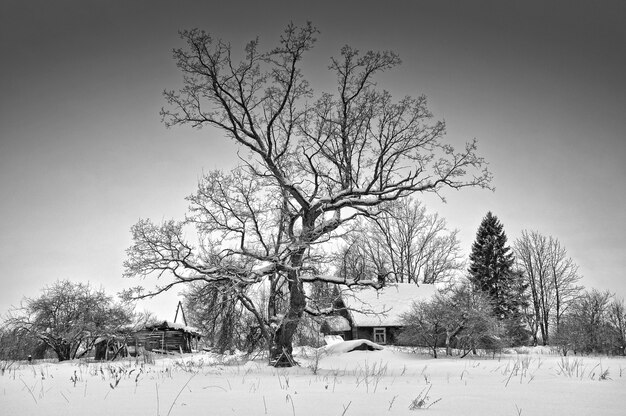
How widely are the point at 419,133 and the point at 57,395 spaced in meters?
12.6

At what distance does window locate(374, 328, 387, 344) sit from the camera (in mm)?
35172

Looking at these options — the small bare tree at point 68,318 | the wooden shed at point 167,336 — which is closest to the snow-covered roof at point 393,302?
the wooden shed at point 167,336

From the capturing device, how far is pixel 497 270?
3984 cm

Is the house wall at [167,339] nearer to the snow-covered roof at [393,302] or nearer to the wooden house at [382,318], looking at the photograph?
the wooden house at [382,318]

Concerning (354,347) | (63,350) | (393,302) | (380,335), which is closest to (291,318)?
(354,347)

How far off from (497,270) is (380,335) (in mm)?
14368

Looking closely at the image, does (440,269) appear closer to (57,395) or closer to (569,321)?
(569,321)

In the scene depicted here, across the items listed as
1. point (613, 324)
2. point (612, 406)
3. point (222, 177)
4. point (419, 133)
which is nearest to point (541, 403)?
point (612, 406)

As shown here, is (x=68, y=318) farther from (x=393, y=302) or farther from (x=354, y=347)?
(x=393, y=302)

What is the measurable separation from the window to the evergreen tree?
10.2 metres

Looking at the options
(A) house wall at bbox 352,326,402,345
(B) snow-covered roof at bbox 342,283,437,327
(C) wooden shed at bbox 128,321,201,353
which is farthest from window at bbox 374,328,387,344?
(C) wooden shed at bbox 128,321,201,353

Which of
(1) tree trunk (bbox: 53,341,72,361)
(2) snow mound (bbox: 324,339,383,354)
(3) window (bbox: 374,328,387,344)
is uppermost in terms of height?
(1) tree trunk (bbox: 53,341,72,361)

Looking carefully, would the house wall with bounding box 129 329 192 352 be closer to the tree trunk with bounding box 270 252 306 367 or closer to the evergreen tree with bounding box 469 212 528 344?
the tree trunk with bounding box 270 252 306 367

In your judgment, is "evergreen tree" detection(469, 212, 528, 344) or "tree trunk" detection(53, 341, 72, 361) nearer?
"tree trunk" detection(53, 341, 72, 361)
